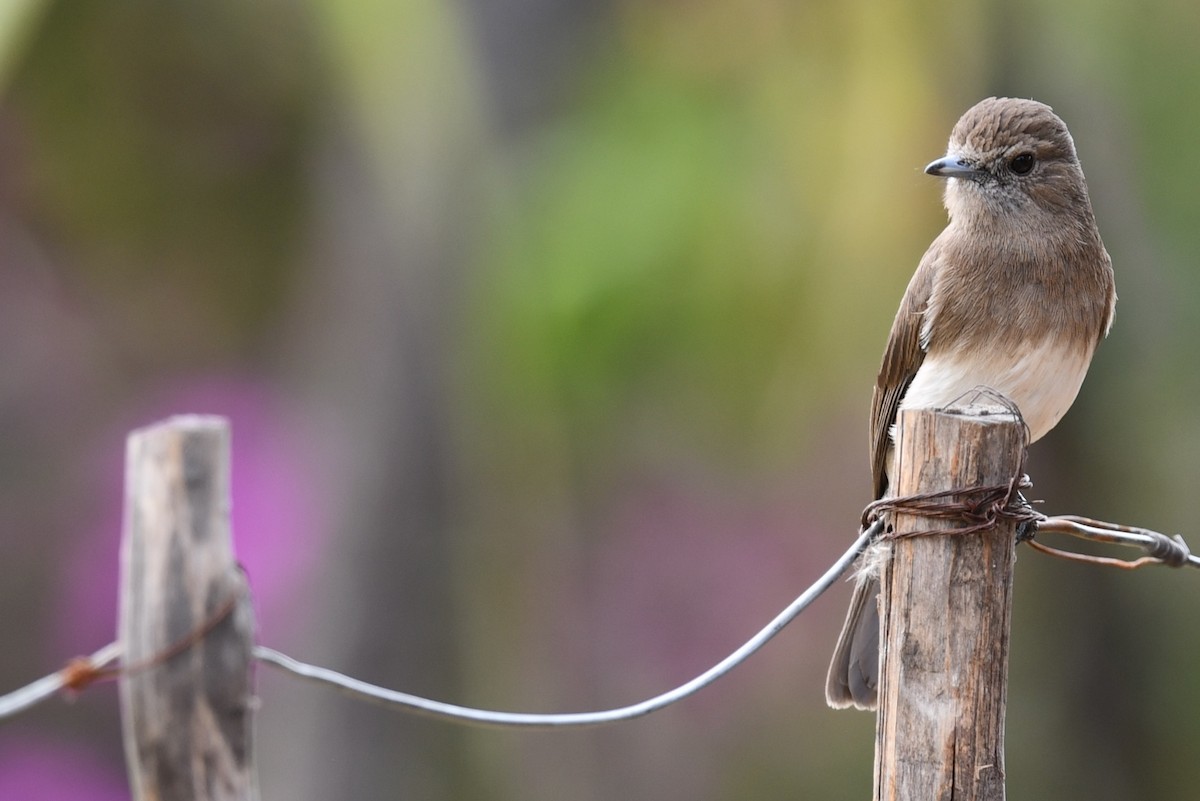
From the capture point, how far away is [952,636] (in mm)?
1875

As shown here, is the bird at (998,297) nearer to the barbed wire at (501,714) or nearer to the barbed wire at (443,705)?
the barbed wire at (501,714)

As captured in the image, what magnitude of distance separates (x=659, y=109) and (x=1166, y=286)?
2.13 meters

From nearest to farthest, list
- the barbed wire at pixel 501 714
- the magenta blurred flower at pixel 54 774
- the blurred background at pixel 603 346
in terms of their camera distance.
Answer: the barbed wire at pixel 501 714, the blurred background at pixel 603 346, the magenta blurred flower at pixel 54 774

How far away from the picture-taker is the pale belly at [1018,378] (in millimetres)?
2721

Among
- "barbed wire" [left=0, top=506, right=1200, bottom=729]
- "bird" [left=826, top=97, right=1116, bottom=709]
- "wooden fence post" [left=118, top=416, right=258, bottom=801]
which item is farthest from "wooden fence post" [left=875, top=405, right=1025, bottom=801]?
"wooden fence post" [left=118, top=416, right=258, bottom=801]

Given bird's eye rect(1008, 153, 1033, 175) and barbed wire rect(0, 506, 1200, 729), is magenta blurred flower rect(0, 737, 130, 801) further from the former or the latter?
bird's eye rect(1008, 153, 1033, 175)

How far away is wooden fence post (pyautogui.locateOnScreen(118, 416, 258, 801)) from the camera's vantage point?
1844 millimetres

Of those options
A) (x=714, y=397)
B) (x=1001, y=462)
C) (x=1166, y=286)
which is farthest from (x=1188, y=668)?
(x=1001, y=462)

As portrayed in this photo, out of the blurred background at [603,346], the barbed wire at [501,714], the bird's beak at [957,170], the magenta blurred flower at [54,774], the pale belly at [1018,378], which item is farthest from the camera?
the magenta blurred flower at [54,774]

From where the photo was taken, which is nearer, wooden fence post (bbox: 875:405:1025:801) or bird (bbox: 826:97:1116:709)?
wooden fence post (bbox: 875:405:1025:801)

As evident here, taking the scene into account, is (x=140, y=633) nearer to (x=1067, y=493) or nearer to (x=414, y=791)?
(x=414, y=791)

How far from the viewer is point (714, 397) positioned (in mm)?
5355

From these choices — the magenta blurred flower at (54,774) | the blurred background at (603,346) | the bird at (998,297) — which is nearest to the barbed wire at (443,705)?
the bird at (998,297)

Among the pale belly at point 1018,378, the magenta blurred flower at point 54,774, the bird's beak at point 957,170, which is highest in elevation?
the bird's beak at point 957,170
